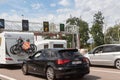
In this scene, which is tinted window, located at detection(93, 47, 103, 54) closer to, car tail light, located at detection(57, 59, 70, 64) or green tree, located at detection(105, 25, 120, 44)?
car tail light, located at detection(57, 59, 70, 64)

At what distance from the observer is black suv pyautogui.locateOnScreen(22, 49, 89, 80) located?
11.7 m

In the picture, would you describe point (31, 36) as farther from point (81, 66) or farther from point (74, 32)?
point (74, 32)

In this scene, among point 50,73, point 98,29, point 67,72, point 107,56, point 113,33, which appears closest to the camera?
point 67,72

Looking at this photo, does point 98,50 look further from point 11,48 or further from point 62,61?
point 62,61

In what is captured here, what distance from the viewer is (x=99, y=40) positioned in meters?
80.4

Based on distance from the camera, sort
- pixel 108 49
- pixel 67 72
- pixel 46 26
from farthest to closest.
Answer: pixel 46 26 → pixel 108 49 → pixel 67 72

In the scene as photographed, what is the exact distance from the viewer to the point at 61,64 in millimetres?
11688

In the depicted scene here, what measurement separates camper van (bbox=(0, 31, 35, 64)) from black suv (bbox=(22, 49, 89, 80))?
5.90m

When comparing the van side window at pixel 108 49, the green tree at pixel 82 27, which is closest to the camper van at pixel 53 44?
the van side window at pixel 108 49

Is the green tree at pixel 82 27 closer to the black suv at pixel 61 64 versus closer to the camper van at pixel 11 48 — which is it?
the camper van at pixel 11 48

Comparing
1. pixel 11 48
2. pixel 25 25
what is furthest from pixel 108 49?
pixel 25 25

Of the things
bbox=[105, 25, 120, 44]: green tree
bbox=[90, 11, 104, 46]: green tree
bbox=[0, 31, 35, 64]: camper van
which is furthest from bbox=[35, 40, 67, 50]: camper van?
bbox=[105, 25, 120, 44]: green tree

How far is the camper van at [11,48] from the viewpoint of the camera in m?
18.8

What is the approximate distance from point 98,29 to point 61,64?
2715 inches
